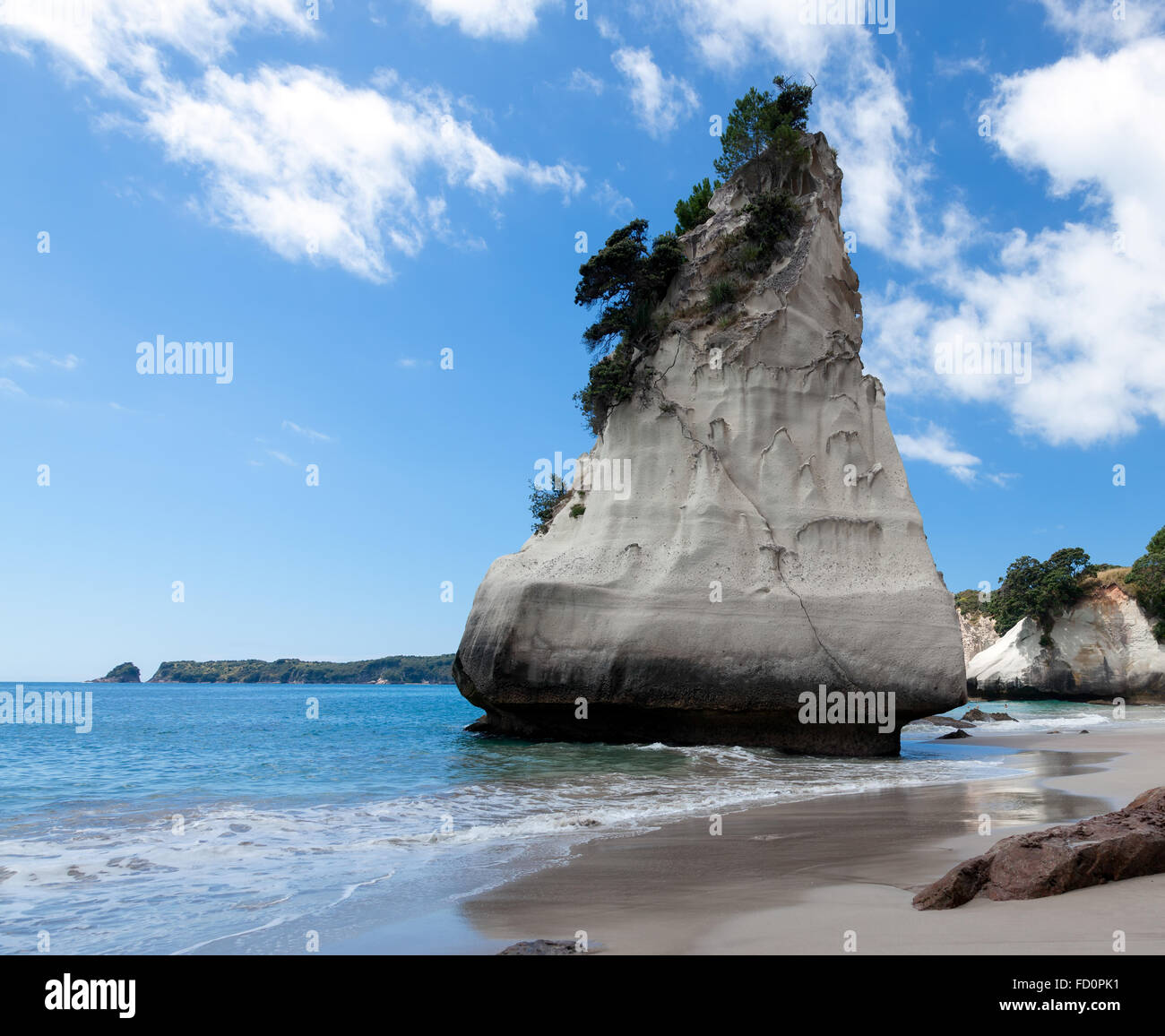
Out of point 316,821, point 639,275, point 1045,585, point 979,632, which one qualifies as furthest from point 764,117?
point 979,632

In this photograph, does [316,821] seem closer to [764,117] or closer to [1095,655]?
[764,117]

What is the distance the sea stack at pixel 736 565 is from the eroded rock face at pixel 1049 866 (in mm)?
12442

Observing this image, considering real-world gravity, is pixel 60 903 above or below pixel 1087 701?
above

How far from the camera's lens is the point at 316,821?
9.73 meters

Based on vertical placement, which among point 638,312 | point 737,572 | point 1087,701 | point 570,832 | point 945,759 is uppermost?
point 638,312

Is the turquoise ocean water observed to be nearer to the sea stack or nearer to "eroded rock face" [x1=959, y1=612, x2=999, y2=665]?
the sea stack

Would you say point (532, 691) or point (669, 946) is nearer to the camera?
point (669, 946)

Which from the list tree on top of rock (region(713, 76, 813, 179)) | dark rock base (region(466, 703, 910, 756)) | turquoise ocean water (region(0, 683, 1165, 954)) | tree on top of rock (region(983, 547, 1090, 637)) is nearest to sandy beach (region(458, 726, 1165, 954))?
turquoise ocean water (region(0, 683, 1165, 954))

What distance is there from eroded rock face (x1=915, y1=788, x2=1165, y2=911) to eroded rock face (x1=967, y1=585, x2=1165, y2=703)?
52.0 m
